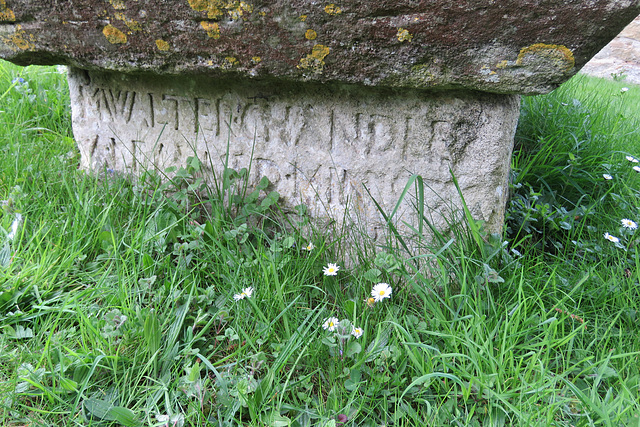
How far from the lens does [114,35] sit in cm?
143

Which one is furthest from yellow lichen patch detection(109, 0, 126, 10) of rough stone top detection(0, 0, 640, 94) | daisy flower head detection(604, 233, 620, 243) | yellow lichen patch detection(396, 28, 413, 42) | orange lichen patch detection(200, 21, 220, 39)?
daisy flower head detection(604, 233, 620, 243)

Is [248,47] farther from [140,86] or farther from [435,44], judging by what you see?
[140,86]

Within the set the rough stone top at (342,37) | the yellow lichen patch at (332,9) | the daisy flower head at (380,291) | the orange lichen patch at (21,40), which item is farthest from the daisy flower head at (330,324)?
the orange lichen patch at (21,40)

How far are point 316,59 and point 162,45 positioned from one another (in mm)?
480

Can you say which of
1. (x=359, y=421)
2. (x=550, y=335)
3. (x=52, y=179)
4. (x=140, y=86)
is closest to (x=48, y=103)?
(x=52, y=179)

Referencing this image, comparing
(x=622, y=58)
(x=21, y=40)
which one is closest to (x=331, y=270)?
(x=21, y=40)

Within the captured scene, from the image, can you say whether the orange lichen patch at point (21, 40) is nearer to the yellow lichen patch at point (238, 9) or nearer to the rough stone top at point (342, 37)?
the rough stone top at point (342, 37)

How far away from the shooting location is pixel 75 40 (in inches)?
58.8

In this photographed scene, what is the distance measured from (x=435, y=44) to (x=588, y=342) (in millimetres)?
908

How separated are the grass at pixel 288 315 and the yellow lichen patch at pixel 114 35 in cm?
48

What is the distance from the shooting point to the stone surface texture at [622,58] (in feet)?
20.4

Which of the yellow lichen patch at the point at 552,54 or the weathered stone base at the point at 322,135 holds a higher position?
the yellow lichen patch at the point at 552,54

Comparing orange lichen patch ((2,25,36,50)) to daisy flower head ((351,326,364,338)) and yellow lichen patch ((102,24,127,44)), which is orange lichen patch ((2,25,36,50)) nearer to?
yellow lichen patch ((102,24,127,44))

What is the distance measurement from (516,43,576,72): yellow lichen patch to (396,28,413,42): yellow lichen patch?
276mm
